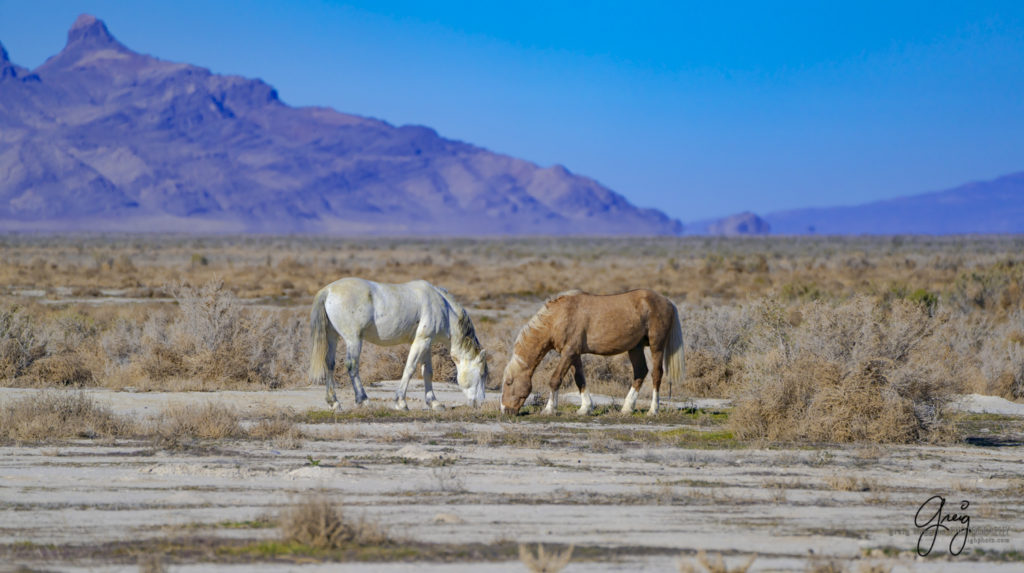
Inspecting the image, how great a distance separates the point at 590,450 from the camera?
1147 centimetres

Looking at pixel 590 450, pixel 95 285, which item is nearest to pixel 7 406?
pixel 590 450

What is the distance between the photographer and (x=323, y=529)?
761 centimetres

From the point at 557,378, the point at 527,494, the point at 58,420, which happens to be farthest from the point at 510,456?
the point at 58,420

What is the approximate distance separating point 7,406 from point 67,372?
160 inches

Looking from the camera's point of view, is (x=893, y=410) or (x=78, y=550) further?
(x=893, y=410)

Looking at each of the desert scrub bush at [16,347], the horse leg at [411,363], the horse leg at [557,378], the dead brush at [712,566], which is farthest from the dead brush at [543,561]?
the desert scrub bush at [16,347]

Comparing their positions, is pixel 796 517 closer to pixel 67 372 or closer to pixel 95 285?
pixel 67 372

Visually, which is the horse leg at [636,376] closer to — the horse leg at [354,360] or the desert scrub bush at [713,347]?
the desert scrub bush at [713,347]

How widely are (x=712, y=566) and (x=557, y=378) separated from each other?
23.0 ft

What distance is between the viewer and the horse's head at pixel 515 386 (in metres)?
13.8

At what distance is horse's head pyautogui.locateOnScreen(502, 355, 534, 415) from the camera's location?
1382cm

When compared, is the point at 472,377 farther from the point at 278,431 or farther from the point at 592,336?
the point at 278,431

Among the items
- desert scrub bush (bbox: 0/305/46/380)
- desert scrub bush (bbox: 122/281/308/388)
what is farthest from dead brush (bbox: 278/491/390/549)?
desert scrub bush (bbox: 0/305/46/380)

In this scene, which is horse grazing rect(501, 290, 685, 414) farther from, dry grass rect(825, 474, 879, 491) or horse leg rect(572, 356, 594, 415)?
dry grass rect(825, 474, 879, 491)
